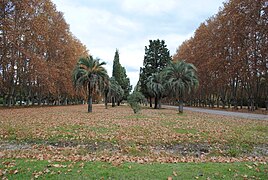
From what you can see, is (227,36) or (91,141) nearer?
(91,141)

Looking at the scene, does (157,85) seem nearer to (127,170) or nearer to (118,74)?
(118,74)

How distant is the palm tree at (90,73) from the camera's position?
24.5 metres

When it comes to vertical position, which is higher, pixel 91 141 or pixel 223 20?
pixel 223 20

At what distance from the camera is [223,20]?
3494cm

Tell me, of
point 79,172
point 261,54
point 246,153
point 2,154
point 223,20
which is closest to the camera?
point 79,172

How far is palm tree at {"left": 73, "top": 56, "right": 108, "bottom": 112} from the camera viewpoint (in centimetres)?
2450

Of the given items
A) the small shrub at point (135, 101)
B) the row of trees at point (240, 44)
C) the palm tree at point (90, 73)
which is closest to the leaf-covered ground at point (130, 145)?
the small shrub at point (135, 101)

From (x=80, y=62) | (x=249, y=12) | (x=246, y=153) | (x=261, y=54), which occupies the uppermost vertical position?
(x=249, y=12)

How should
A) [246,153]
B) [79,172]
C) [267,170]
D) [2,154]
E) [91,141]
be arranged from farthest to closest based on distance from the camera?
[91,141]
[246,153]
[2,154]
[267,170]
[79,172]

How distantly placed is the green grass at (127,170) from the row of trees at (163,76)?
19060 millimetres

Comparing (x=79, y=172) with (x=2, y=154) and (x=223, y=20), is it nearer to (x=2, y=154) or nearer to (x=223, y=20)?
(x=2, y=154)

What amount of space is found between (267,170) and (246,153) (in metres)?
2.98

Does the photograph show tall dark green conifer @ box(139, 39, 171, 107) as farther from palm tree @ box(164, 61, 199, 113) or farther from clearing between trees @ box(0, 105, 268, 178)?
clearing between trees @ box(0, 105, 268, 178)

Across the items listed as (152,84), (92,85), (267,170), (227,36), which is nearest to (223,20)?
(227,36)
